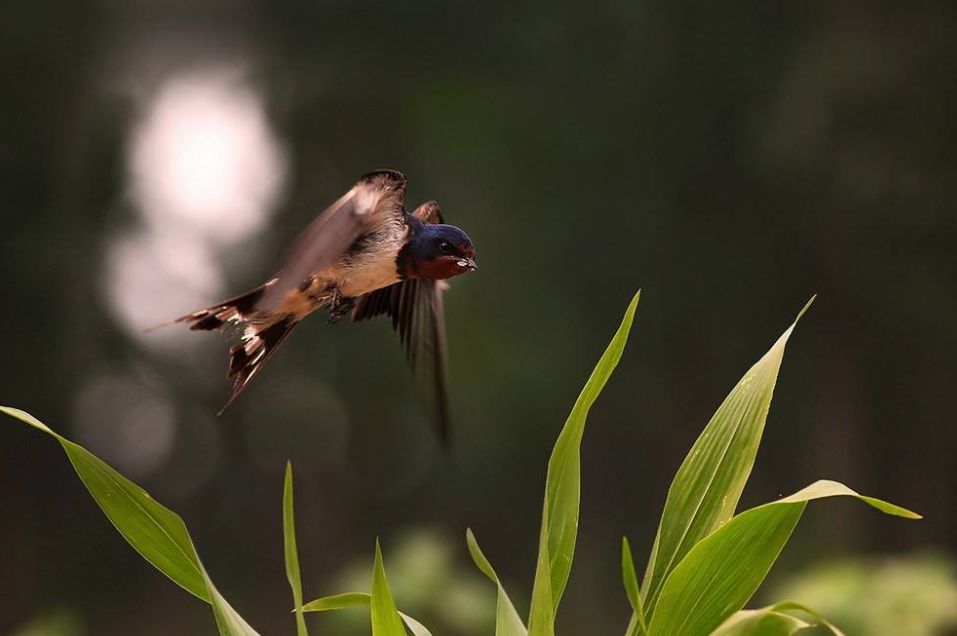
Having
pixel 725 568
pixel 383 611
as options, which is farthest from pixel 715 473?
pixel 383 611

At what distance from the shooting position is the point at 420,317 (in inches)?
21.0

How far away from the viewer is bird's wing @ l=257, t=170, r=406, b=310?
1.18ft

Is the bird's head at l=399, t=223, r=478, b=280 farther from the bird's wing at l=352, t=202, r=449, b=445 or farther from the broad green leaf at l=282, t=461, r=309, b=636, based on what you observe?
the broad green leaf at l=282, t=461, r=309, b=636

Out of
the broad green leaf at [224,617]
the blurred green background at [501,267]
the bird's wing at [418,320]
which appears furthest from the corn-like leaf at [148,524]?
the blurred green background at [501,267]

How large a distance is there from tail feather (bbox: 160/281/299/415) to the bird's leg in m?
0.02

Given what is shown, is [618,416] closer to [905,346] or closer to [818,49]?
[905,346]

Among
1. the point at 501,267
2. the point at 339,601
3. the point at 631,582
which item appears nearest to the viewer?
the point at 631,582

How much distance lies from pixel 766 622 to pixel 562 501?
13 cm

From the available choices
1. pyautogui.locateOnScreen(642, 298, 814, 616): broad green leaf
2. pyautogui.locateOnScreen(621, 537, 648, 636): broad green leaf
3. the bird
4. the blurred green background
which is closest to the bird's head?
the bird

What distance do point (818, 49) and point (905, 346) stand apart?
109 cm

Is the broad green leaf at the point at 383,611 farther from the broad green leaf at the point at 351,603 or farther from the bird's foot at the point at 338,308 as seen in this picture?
the bird's foot at the point at 338,308

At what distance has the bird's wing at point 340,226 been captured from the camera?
1.18ft

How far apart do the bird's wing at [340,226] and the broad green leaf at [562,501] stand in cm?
17

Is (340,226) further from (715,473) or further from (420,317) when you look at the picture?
(715,473)
